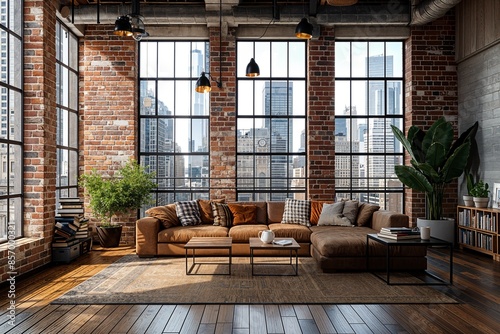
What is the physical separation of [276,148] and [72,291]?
15.2 feet

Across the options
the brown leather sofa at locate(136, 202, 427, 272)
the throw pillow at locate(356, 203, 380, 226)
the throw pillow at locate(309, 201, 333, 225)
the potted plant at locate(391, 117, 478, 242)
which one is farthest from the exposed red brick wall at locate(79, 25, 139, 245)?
the potted plant at locate(391, 117, 478, 242)

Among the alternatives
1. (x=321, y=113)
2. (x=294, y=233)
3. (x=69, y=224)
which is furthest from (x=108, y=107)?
(x=294, y=233)

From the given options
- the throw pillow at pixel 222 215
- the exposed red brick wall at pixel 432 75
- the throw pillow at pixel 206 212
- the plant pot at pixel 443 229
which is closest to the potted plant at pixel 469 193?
the plant pot at pixel 443 229

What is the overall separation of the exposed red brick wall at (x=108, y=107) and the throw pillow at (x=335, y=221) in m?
3.38

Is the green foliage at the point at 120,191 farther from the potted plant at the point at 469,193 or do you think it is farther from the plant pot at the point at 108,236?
the potted plant at the point at 469,193

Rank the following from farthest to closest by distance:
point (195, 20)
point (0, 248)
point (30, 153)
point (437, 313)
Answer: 1. point (195, 20)
2. point (30, 153)
3. point (0, 248)
4. point (437, 313)

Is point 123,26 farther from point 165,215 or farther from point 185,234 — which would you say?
point 185,234

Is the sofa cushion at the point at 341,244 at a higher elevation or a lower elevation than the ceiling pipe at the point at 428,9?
lower

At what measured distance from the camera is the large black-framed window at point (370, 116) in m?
8.33

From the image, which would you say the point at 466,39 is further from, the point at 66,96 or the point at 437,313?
the point at 66,96

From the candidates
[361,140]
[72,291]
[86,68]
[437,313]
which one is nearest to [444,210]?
[361,140]

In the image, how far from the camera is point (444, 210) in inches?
316

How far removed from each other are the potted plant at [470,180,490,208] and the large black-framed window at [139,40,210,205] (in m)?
4.55

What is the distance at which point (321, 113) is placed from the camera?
8094 mm
